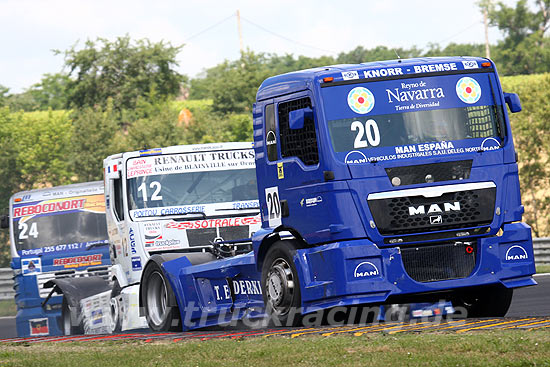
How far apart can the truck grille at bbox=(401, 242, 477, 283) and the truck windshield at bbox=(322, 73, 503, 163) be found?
3.11 ft

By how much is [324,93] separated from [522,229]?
2.46 metres

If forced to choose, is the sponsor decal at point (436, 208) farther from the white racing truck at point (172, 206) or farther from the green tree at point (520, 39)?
the green tree at point (520, 39)

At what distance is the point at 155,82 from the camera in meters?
53.2

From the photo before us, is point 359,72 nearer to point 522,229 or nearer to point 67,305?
point 522,229

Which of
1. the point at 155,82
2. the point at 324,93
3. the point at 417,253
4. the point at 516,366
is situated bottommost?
the point at 516,366

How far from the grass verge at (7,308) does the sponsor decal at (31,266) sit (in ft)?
10.5

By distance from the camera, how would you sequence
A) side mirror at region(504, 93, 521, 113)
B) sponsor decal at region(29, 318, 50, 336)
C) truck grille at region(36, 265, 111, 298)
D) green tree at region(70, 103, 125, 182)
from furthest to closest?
green tree at region(70, 103, 125, 182), truck grille at region(36, 265, 111, 298), sponsor decal at region(29, 318, 50, 336), side mirror at region(504, 93, 521, 113)

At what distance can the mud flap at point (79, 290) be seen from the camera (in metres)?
16.6

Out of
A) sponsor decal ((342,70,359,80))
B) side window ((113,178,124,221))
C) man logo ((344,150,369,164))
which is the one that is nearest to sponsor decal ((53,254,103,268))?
side window ((113,178,124,221))

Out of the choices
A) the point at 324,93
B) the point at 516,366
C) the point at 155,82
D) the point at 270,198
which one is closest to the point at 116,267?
the point at 270,198

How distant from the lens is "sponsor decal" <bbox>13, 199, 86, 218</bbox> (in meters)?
21.3

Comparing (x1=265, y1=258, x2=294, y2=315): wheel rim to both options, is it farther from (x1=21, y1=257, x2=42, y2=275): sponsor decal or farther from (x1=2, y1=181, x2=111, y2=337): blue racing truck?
(x1=21, y1=257, x2=42, y2=275): sponsor decal

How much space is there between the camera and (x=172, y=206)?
1437 centimetres

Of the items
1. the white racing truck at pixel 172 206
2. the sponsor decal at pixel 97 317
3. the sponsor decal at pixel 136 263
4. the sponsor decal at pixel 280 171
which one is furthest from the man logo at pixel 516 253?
the sponsor decal at pixel 97 317
